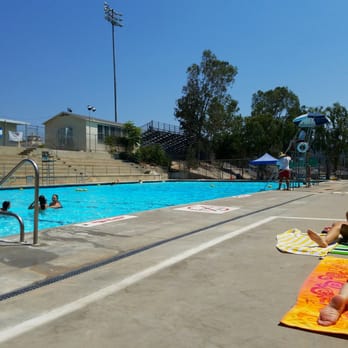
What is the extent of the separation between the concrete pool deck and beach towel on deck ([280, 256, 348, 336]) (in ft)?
0.26

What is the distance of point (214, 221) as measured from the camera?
21.9 feet

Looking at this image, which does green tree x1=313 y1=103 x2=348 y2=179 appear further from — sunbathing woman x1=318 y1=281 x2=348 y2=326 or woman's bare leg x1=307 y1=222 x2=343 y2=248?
sunbathing woman x1=318 y1=281 x2=348 y2=326

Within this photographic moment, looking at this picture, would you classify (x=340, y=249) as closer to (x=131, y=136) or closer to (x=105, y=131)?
→ (x=131, y=136)

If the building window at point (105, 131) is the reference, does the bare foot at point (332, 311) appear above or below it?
below

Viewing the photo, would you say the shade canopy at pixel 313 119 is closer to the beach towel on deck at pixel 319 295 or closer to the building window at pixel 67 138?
the beach towel on deck at pixel 319 295

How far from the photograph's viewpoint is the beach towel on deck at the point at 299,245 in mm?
4191

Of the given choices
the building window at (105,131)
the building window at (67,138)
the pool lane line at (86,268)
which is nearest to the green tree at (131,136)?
the building window at (105,131)

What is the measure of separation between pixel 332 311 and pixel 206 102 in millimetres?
36064

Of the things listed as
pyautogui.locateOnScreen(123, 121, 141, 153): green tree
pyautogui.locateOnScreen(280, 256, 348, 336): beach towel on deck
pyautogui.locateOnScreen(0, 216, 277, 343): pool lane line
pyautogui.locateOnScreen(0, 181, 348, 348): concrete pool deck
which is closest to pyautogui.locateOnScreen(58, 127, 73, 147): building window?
pyautogui.locateOnScreen(123, 121, 141, 153): green tree

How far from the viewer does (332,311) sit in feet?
7.77

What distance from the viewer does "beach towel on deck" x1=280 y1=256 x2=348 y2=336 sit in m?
2.27

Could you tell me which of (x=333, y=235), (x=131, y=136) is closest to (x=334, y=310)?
(x=333, y=235)

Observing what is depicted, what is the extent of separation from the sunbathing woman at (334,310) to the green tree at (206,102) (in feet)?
112

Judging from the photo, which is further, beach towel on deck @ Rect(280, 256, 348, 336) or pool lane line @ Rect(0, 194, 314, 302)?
pool lane line @ Rect(0, 194, 314, 302)
